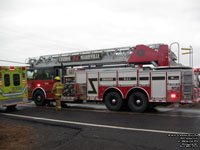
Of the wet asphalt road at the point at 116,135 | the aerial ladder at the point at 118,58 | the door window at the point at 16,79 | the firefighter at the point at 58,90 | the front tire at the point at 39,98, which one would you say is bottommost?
the wet asphalt road at the point at 116,135

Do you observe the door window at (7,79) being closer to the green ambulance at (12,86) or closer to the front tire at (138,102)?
the green ambulance at (12,86)

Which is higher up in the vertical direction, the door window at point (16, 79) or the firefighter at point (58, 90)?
the door window at point (16, 79)

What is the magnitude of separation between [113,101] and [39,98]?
484 cm

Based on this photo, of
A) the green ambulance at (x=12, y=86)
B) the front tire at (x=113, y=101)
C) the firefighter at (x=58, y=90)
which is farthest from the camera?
the firefighter at (x=58, y=90)

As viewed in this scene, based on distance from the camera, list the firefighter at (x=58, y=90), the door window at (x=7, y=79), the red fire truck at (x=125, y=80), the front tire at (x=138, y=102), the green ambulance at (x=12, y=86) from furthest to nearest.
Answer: the firefighter at (x=58, y=90)
the door window at (x=7, y=79)
the green ambulance at (x=12, y=86)
the front tire at (x=138, y=102)
the red fire truck at (x=125, y=80)

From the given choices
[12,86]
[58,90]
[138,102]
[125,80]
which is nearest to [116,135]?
[138,102]

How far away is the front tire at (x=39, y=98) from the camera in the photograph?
12242 millimetres

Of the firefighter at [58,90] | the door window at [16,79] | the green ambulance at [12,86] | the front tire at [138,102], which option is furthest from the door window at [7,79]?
the front tire at [138,102]

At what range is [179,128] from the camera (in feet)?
20.0

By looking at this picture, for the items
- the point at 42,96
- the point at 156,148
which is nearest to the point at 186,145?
the point at 156,148

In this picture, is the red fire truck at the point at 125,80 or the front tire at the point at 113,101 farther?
the front tire at the point at 113,101

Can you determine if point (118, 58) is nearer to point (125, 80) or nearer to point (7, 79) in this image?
point (125, 80)

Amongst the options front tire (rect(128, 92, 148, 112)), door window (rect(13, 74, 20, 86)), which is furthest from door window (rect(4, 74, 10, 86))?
front tire (rect(128, 92, 148, 112))

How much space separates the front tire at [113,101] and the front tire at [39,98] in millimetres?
4126
